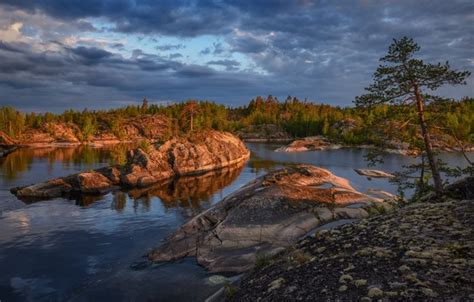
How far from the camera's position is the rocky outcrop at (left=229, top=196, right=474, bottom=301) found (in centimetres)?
1162

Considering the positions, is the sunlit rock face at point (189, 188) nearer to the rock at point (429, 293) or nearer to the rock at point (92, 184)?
the rock at point (92, 184)

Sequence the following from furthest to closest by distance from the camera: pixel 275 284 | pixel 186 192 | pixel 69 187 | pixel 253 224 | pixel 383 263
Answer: pixel 186 192 < pixel 69 187 < pixel 253 224 < pixel 275 284 < pixel 383 263

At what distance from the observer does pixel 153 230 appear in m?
39.5

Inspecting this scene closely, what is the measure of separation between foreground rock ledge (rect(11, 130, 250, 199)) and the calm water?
4.34 m

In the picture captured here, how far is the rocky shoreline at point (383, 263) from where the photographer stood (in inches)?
458

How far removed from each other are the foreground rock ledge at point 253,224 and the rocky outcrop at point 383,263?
982 cm

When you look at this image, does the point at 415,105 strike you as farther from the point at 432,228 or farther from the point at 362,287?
the point at 362,287

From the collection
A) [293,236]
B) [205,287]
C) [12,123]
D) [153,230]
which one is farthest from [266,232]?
[12,123]

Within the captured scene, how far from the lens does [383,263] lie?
13531 mm

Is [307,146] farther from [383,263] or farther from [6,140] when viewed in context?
[383,263]

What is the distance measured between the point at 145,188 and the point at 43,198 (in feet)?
52.3

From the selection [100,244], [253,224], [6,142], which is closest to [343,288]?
[253,224]

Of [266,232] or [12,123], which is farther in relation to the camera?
[12,123]

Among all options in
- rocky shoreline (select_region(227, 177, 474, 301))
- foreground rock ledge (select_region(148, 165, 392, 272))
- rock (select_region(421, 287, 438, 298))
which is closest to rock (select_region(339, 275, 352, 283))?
rocky shoreline (select_region(227, 177, 474, 301))
